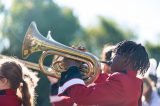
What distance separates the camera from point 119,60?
5.39m

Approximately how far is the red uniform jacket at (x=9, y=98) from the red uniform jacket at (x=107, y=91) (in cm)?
47

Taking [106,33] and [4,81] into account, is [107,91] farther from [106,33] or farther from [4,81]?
[106,33]

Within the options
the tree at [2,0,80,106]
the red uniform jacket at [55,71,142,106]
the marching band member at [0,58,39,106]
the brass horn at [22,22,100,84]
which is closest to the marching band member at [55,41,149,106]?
the red uniform jacket at [55,71,142,106]

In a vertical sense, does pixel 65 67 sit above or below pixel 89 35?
below

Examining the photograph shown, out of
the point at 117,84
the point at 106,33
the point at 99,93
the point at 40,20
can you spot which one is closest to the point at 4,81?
the point at 99,93

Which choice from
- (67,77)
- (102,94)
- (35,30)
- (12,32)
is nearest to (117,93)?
(102,94)

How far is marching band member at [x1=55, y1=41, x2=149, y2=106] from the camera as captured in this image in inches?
207

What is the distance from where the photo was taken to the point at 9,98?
5.54 metres

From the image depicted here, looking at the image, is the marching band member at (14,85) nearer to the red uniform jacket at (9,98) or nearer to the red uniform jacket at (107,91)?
the red uniform jacket at (9,98)

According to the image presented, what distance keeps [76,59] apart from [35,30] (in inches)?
21.8

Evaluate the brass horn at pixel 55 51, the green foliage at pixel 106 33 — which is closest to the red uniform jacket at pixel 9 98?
the brass horn at pixel 55 51

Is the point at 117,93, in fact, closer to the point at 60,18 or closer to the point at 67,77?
the point at 67,77

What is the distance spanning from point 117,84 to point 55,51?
0.69 m

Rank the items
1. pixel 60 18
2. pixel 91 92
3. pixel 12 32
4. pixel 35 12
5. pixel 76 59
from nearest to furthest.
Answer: pixel 91 92 < pixel 76 59 < pixel 12 32 < pixel 35 12 < pixel 60 18
